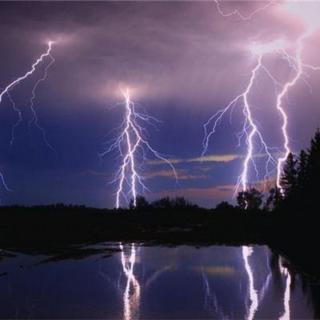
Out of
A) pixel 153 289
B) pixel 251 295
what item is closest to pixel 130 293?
pixel 153 289

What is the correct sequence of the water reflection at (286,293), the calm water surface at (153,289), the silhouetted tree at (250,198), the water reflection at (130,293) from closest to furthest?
1. the water reflection at (286,293)
2. the water reflection at (130,293)
3. the calm water surface at (153,289)
4. the silhouetted tree at (250,198)

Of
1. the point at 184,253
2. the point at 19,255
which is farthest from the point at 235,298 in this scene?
the point at 19,255

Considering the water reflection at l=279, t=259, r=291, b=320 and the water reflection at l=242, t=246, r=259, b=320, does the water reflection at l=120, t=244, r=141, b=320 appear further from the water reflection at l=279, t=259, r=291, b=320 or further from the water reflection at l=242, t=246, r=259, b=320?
the water reflection at l=279, t=259, r=291, b=320

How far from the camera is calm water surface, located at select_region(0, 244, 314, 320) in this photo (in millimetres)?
14805

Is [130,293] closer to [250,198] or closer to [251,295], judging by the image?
[251,295]

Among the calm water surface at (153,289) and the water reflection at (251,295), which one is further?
the calm water surface at (153,289)

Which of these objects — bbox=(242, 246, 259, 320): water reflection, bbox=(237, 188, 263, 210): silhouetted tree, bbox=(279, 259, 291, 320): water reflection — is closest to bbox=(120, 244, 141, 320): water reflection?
bbox=(242, 246, 259, 320): water reflection

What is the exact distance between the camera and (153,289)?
1862cm

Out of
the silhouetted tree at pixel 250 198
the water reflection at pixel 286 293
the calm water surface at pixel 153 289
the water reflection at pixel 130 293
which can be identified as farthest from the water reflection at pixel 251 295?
the silhouetted tree at pixel 250 198

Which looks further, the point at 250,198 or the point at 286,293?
the point at 250,198

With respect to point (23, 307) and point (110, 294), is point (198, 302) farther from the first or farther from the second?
point (23, 307)

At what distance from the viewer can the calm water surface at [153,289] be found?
14805 mm

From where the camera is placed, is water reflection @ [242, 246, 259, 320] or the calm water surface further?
the calm water surface

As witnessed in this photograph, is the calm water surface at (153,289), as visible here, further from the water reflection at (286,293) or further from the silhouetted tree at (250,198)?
the silhouetted tree at (250,198)
